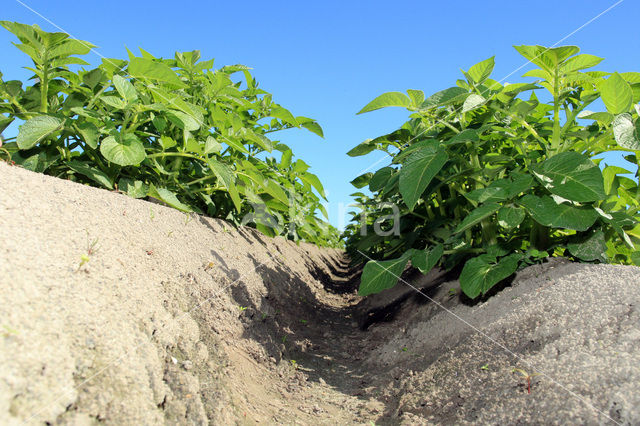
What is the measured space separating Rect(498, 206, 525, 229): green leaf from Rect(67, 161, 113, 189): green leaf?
1.95 m

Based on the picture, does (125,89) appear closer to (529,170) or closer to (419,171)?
(419,171)

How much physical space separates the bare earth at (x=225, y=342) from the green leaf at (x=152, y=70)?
0.62 m

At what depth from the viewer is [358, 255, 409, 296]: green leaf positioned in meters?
2.12

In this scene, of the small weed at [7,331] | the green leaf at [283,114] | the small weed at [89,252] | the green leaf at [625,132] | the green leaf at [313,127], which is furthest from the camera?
the green leaf at [313,127]

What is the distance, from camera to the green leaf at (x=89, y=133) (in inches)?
76.2

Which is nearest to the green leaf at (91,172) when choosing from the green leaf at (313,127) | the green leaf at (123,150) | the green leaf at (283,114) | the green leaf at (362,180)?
the green leaf at (123,150)

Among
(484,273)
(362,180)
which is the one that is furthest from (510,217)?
(362,180)

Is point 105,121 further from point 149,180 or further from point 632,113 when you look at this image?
point 632,113

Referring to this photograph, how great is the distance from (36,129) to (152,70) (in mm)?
594

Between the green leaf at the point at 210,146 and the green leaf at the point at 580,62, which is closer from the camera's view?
the green leaf at the point at 580,62

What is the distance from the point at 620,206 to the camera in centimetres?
207

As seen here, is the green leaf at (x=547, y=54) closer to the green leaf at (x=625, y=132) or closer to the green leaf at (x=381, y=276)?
the green leaf at (x=625, y=132)

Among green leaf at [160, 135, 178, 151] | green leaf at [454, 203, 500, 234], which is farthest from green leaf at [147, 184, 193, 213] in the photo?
green leaf at [454, 203, 500, 234]

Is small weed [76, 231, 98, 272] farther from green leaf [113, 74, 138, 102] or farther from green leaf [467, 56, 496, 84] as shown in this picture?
green leaf [467, 56, 496, 84]
